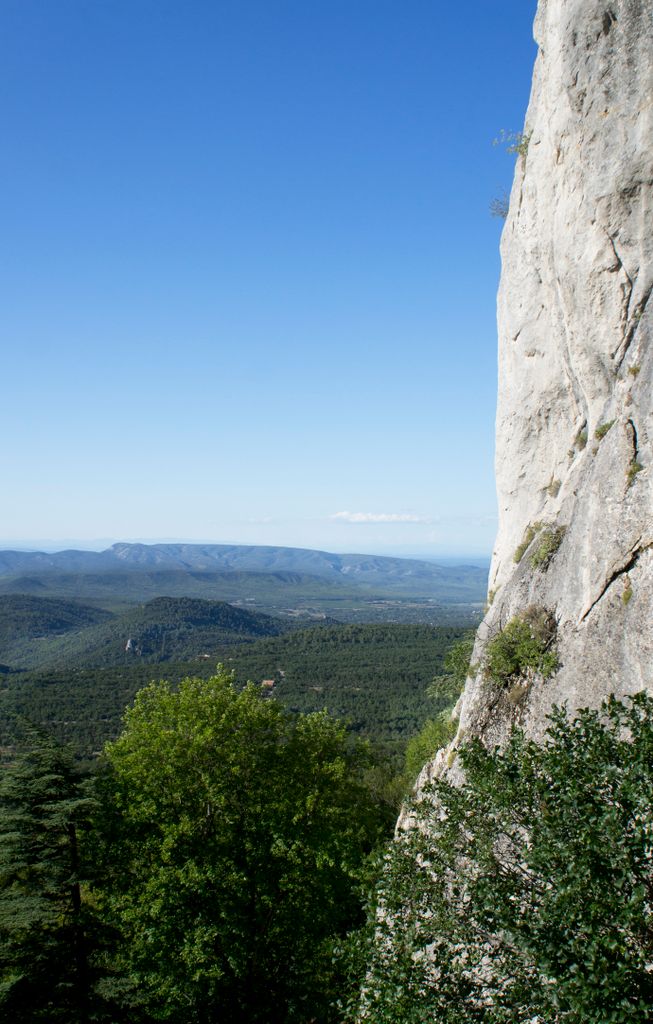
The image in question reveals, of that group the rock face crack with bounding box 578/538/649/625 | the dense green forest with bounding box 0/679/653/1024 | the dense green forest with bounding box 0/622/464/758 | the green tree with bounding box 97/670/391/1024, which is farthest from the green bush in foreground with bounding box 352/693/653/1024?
the dense green forest with bounding box 0/622/464/758

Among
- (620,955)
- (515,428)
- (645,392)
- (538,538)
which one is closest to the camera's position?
(620,955)

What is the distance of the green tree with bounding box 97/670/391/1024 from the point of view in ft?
50.2

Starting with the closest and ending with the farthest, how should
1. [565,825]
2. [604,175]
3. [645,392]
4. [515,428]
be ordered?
[565,825], [645,392], [604,175], [515,428]

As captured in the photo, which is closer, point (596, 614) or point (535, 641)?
point (596, 614)

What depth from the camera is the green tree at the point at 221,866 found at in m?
15.3

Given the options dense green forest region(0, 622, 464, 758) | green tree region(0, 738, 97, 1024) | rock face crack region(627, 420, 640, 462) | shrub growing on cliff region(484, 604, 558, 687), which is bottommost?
→ dense green forest region(0, 622, 464, 758)

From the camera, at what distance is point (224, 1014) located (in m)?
16.2

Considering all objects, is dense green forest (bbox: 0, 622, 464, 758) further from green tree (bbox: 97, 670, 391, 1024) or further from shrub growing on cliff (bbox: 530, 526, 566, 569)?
shrub growing on cliff (bbox: 530, 526, 566, 569)

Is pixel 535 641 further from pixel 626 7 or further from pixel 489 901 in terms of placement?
pixel 626 7

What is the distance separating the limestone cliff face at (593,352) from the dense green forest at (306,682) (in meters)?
63.5

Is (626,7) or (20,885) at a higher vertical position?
(626,7)

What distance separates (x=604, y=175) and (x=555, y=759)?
14.6 meters

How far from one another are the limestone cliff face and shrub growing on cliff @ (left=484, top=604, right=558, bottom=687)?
0.33 metres

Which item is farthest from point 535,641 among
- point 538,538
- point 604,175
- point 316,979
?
point 604,175
